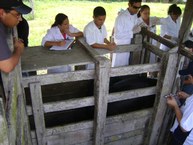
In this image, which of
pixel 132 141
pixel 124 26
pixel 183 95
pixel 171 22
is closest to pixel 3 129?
pixel 183 95

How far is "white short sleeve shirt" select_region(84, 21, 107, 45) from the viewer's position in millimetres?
3986

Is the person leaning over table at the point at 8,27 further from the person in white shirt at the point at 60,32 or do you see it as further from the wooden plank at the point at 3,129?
the person in white shirt at the point at 60,32

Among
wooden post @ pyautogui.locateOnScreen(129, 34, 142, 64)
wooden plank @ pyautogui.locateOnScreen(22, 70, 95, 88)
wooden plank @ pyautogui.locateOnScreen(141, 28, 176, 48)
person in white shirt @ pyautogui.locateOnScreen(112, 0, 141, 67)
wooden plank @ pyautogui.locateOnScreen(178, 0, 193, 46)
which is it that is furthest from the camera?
person in white shirt @ pyautogui.locateOnScreen(112, 0, 141, 67)

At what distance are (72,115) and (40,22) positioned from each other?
8.22 meters

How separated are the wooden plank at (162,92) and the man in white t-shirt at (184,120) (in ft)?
0.73

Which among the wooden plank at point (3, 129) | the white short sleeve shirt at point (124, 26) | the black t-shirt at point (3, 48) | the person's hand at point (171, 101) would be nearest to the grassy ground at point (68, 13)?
the white short sleeve shirt at point (124, 26)

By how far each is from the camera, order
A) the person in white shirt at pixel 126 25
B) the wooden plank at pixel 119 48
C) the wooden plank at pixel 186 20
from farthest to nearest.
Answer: the person in white shirt at pixel 126 25, the wooden plank at pixel 119 48, the wooden plank at pixel 186 20

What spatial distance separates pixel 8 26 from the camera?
228cm

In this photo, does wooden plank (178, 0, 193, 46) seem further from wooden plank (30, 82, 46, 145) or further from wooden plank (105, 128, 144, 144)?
wooden plank (30, 82, 46, 145)

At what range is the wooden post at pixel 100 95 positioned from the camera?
3176 mm

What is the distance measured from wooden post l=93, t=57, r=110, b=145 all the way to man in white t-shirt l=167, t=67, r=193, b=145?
97 centimetres

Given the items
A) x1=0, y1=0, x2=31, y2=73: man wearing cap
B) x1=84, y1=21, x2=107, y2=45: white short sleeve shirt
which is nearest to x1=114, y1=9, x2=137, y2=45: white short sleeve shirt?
x1=84, y1=21, x2=107, y2=45: white short sleeve shirt

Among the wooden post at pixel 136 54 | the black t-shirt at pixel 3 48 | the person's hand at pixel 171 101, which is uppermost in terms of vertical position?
the black t-shirt at pixel 3 48

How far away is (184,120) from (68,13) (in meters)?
11.2
